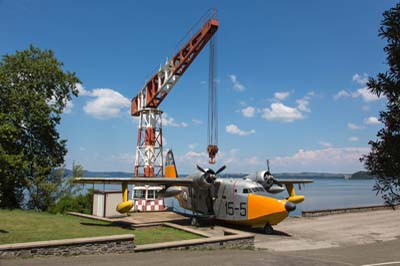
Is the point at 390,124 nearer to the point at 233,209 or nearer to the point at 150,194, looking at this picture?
the point at 233,209

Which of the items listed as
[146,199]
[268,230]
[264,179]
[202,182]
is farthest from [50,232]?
[146,199]

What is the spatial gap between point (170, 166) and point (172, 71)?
7693mm

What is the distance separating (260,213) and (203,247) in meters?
6.53

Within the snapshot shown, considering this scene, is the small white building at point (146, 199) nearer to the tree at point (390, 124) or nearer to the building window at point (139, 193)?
the building window at point (139, 193)

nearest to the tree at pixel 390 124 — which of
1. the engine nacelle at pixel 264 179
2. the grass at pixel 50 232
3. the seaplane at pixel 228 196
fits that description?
the grass at pixel 50 232

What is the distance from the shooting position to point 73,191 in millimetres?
24953

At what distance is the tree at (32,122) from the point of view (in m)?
21.8

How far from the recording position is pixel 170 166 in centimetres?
2798

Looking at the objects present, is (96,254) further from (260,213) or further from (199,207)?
(199,207)

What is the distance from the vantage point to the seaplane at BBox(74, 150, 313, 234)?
737 inches

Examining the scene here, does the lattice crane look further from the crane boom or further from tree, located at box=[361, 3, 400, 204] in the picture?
tree, located at box=[361, 3, 400, 204]

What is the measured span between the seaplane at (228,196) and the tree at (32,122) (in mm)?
5498

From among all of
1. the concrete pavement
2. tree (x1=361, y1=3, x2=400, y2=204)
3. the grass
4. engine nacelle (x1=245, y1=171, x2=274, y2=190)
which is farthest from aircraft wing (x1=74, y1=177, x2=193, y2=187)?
tree (x1=361, y1=3, x2=400, y2=204)

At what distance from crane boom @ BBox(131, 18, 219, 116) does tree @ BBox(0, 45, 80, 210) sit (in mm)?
5811
